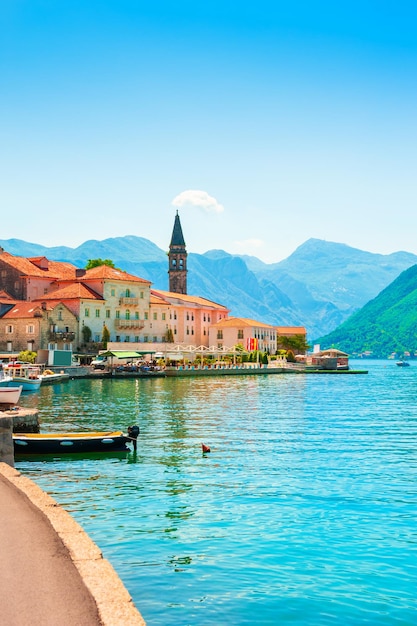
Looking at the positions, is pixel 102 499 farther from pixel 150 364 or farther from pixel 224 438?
pixel 150 364

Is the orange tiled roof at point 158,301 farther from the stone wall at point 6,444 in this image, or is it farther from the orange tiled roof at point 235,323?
the stone wall at point 6,444

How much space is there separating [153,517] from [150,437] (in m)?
17.1

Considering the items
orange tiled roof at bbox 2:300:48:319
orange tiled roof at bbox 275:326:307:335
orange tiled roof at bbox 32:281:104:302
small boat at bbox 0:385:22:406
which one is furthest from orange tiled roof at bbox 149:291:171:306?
small boat at bbox 0:385:22:406

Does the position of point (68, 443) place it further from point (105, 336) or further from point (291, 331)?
point (291, 331)

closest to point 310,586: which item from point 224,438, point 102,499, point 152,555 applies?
point 152,555

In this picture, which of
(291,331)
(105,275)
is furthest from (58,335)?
(291,331)

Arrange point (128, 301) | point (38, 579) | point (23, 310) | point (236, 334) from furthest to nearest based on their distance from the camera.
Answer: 1. point (236, 334)
2. point (128, 301)
3. point (23, 310)
4. point (38, 579)

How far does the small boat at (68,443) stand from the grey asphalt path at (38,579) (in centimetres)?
1507

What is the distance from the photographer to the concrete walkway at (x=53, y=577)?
9.06 meters

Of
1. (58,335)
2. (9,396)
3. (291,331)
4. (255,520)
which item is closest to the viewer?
(255,520)

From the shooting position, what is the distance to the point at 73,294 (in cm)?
11006

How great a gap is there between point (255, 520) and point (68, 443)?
1234cm

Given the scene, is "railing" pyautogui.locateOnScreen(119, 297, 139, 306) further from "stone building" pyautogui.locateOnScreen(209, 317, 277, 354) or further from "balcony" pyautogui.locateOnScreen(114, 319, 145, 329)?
"stone building" pyautogui.locateOnScreen(209, 317, 277, 354)

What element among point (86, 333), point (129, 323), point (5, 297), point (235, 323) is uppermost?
point (5, 297)
